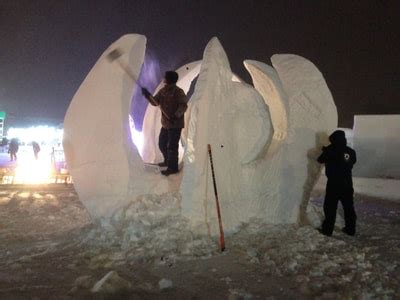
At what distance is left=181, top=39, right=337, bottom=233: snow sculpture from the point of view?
7.43 metres

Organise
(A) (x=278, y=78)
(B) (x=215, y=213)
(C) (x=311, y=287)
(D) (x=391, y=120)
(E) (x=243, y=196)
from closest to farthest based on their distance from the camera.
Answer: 1. (C) (x=311, y=287)
2. (B) (x=215, y=213)
3. (E) (x=243, y=196)
4. (A) (x=278, y=78)
5. (D) (x=391, y=120)

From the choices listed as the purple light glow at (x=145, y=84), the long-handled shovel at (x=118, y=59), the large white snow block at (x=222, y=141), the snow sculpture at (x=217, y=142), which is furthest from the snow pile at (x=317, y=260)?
the purple light glow at (x=145, y=84)

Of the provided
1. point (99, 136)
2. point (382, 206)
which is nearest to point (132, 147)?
point (99, 136)

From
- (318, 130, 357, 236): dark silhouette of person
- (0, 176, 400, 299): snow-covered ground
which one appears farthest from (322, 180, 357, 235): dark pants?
(0, 176, 400, 299): snow-covered ground

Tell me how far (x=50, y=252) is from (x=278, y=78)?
5062mm

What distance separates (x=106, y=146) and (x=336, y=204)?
157 inches

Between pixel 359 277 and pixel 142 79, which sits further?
pixel 142 79

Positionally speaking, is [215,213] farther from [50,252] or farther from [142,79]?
[142,79]

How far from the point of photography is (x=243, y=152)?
8.00 metres

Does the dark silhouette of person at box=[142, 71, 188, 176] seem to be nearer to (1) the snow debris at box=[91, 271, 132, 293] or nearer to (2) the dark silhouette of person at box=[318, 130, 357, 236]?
(2) the dark silhouette of person at box=[318, 130, 357, 236]

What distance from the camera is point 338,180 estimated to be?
765cm

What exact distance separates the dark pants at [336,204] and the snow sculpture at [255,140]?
2.43 feet

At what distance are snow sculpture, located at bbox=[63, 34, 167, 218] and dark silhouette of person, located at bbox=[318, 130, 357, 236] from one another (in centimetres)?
281

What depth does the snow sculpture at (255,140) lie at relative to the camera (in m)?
7.43
